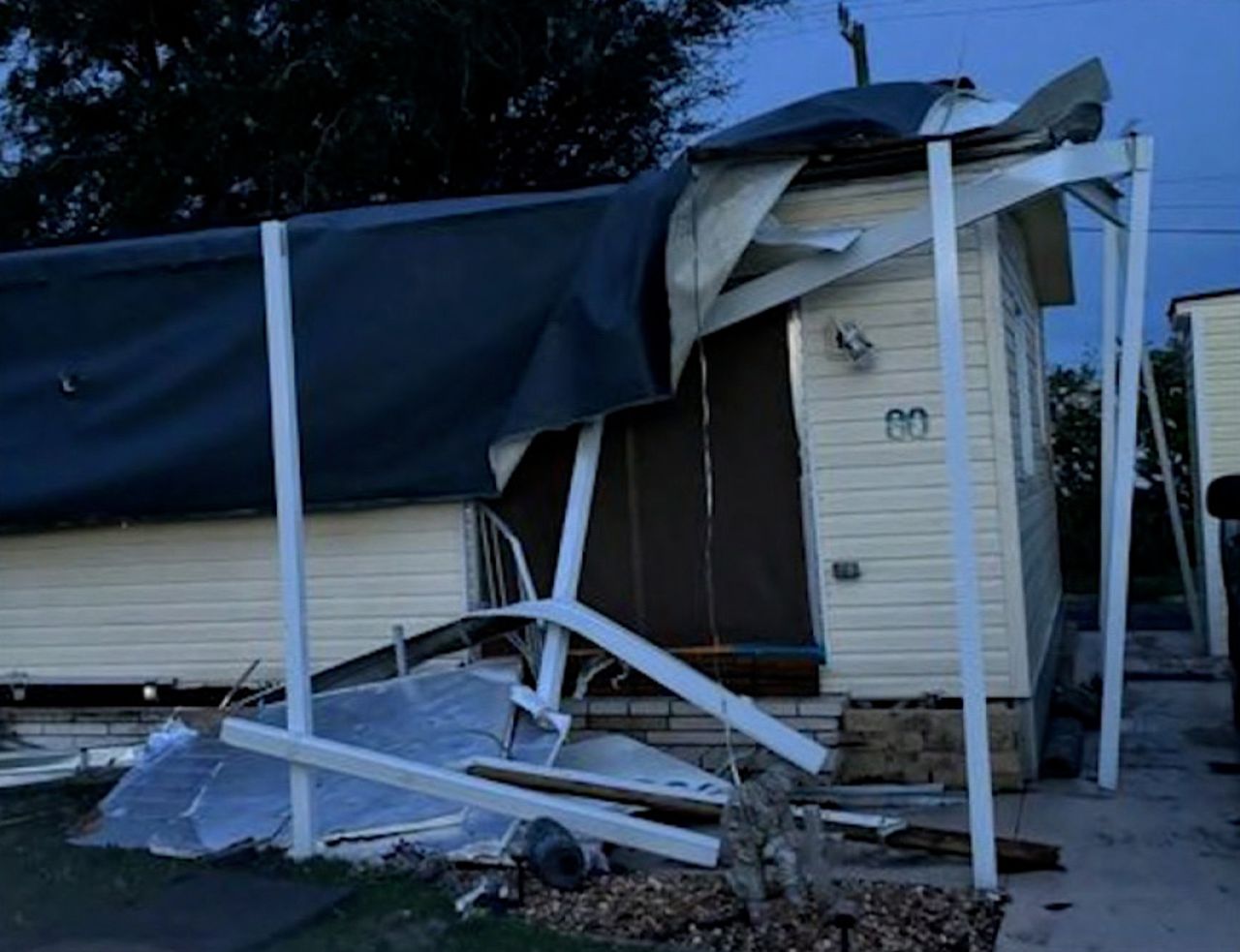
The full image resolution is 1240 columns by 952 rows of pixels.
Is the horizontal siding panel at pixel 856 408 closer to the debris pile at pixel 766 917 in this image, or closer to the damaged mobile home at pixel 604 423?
the damaged mobile home at pixel 604 423

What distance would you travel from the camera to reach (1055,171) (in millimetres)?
6098

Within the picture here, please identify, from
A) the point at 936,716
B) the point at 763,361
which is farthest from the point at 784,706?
the point at 763,361

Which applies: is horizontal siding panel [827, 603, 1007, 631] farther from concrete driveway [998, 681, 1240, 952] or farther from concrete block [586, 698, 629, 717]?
concrete block [586, 698, 629, 717]

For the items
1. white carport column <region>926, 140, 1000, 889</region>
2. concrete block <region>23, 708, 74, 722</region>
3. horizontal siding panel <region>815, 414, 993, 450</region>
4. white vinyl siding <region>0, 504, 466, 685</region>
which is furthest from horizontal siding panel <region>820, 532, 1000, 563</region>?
concrete block <region>23, 708, 74, 722</region>

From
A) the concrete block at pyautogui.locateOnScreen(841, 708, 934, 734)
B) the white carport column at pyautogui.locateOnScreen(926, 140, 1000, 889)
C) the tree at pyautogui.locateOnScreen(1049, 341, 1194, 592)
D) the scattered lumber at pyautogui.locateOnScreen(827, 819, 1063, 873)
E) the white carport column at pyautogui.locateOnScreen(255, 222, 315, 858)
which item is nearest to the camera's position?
the white carport column at pyautogui.locateOnScreen(926, 140, 1000, 889)

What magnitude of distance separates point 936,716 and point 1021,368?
2.78m

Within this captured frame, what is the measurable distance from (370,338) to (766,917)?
3752 mm

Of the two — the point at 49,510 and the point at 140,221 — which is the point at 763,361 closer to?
the point at 49,510

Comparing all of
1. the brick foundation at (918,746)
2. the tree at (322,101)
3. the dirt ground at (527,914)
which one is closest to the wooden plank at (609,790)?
the dirt ground at (527,914)

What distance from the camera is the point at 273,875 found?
5.56 meters

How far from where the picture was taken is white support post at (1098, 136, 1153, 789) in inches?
238

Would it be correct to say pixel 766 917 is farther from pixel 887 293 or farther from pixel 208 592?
pixel 208 592

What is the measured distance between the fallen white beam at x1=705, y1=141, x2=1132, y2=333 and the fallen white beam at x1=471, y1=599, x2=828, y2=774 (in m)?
1.55

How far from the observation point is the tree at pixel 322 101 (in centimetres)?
1470
